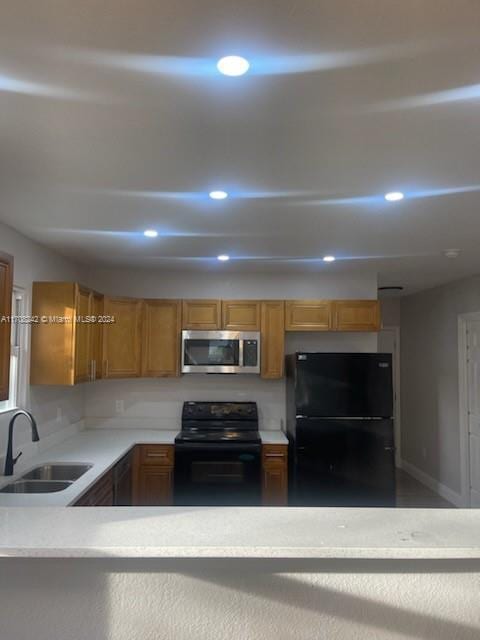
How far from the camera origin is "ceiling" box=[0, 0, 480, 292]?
42.0 inches

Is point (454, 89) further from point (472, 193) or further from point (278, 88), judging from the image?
point (472, 193)

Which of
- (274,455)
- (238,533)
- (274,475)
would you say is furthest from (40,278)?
(238,533)

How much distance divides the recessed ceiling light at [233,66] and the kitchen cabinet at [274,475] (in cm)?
313

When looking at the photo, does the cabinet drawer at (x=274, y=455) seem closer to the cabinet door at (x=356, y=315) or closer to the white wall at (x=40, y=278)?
the cabinet door at (x=356, y=315)

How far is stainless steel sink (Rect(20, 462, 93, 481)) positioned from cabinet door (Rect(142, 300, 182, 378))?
4.14 ft

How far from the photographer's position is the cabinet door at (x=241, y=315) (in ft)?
14.0

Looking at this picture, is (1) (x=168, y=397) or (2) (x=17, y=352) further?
(1) (x=168, y=397)

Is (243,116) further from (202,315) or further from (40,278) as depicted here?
(202,315)

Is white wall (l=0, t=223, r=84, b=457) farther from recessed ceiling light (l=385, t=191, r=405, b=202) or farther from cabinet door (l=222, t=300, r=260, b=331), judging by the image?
recessed ceiling light (l=385, t=191, r=405, b=202)

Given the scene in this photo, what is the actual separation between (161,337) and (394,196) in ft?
8.66

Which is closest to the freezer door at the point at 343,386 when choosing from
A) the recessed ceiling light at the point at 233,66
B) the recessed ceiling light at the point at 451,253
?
the recessed ceiling light at the point at 451,253

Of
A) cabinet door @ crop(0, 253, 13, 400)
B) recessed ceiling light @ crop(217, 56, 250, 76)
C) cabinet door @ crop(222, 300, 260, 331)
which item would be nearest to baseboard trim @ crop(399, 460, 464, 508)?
cabinet door @ crop(222, 300, 260, 331)

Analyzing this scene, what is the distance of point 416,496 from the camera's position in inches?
198

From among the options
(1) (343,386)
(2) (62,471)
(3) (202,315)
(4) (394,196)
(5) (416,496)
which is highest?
(4) (394,196)
